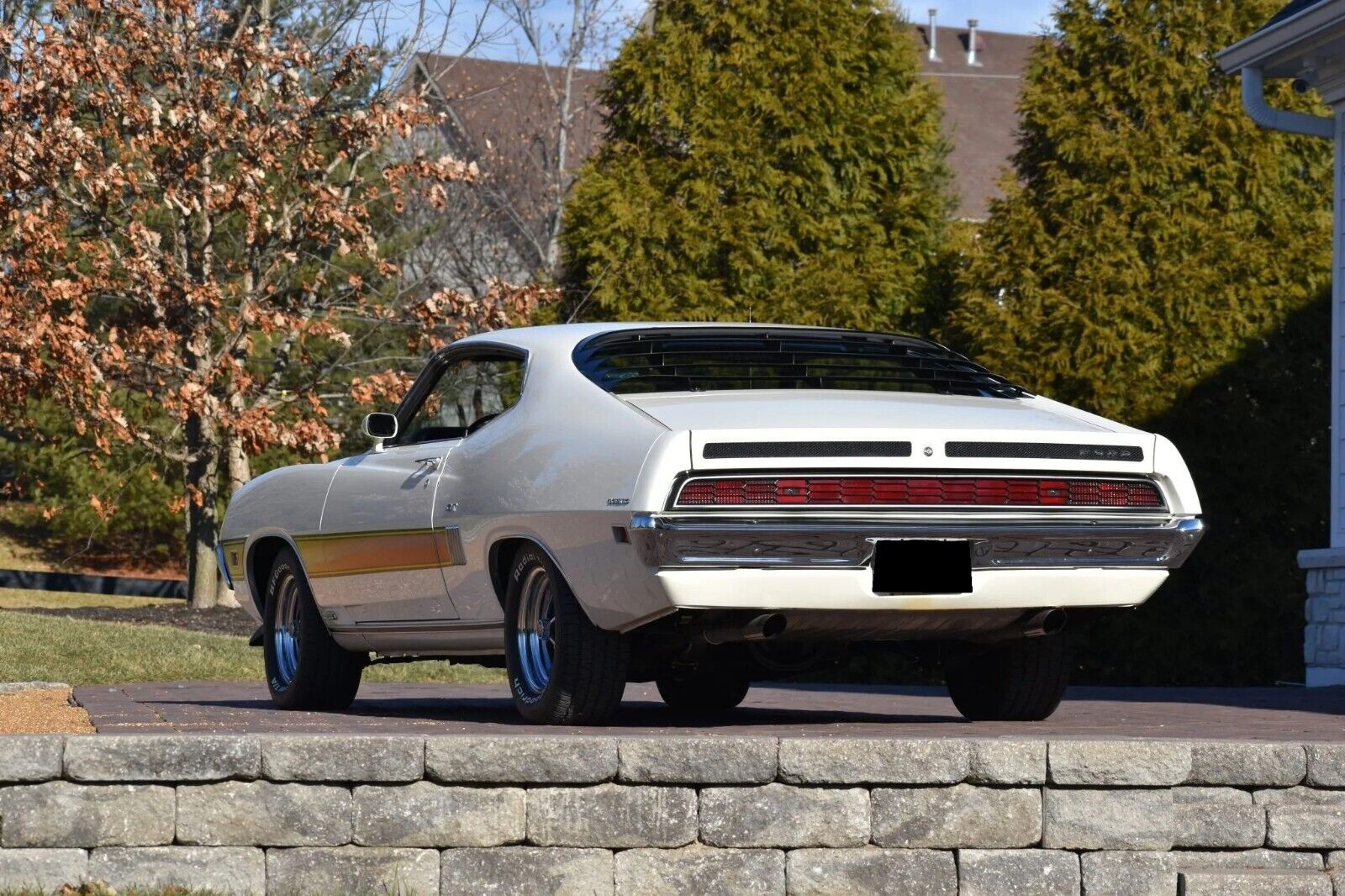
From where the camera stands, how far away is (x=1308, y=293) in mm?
15703

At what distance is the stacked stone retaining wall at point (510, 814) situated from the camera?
201 inches

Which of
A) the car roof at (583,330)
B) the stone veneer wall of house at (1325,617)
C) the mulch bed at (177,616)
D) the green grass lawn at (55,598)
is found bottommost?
the green grass lawn at (55,598)

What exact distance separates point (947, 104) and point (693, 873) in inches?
1507

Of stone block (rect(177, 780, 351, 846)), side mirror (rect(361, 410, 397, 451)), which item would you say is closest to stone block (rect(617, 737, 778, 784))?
stone block (rect(177, 780, 351, 846))

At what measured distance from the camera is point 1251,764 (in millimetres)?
5410

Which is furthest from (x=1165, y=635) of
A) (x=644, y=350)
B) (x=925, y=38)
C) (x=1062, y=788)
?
(x=925, y=38)

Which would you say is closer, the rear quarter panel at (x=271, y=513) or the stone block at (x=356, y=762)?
the stone block at (x=356, y=762)

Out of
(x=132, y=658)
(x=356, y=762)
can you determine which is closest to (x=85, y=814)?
(x=356, y=762)

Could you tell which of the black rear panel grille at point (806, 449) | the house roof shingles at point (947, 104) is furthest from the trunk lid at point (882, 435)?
the house roof shingles at point (947, 104)

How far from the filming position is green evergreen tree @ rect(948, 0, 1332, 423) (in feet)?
51.5

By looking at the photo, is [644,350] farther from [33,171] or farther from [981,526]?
[33,171]

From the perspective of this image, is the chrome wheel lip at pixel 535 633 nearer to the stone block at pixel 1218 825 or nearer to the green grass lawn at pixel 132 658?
the stone block at pixel 1218 825

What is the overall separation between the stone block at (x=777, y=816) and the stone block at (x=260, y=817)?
96 cm

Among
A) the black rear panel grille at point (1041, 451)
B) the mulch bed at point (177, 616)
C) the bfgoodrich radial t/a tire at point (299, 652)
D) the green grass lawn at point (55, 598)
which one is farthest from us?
the green grass lawn at point (55, 598)
